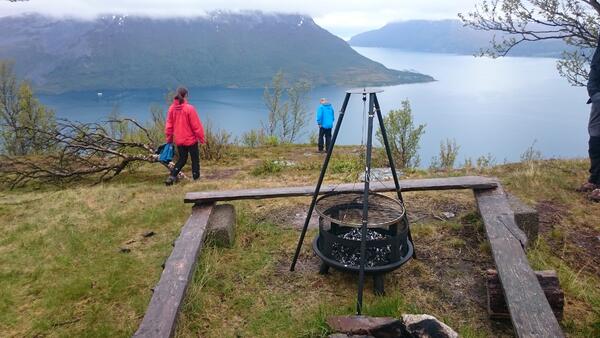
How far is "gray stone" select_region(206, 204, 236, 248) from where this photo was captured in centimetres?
476

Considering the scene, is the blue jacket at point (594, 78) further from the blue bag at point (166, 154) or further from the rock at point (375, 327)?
the blue bag at point (166, 154)

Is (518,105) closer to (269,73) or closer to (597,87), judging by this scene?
(269,73)

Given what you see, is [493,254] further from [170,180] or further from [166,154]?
[166,154]

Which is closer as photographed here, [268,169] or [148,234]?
[148,234]

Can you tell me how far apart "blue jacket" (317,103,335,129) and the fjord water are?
36.0 m

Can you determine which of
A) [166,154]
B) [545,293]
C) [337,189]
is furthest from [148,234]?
[545,293]

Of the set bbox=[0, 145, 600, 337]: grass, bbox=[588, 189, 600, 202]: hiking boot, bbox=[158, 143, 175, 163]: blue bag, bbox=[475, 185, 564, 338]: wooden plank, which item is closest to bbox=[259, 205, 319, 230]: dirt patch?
Result: bbox=[0, 145, 600, 337]: grass

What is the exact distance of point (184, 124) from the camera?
808cm

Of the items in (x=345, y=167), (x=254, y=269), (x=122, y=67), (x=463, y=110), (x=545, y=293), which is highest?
(x=122, y=67)

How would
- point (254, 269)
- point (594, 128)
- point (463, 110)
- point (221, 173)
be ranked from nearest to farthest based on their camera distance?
point (254, 269) → point (594, 128) → point (221, 173) → point (463, 110)

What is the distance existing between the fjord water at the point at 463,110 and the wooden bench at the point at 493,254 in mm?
43719

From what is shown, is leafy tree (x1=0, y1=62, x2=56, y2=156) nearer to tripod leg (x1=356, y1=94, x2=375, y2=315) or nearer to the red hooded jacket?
the red hooded jacket

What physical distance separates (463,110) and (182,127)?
114294 mm

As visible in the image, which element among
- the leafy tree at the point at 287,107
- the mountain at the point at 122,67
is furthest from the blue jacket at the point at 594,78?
the mountain at the point at 122,67
